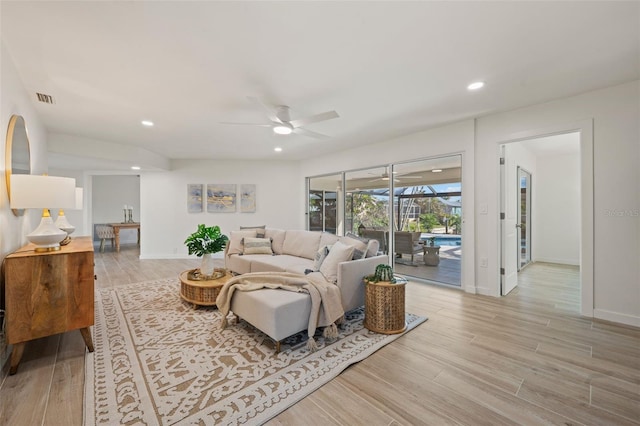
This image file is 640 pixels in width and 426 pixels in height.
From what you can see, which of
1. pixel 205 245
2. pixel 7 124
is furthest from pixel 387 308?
pixel 7 124

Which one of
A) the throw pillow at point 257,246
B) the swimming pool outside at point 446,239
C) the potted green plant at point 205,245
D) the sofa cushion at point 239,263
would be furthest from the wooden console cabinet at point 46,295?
the swimming pool outside at point 446,239

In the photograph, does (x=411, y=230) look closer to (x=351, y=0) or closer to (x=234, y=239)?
(x=234, y=239)

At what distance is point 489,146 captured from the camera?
12.5 ft

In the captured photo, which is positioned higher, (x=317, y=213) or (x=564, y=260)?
(x=317, y=213)

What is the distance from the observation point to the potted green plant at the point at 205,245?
3.51 metres

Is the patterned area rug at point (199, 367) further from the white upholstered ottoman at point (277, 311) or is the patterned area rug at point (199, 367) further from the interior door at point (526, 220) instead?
the interior door at point (526, 220)

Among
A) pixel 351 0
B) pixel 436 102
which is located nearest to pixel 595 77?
pixel 436 102

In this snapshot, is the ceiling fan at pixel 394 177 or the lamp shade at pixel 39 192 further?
the ceiling fan at pixel 394 177

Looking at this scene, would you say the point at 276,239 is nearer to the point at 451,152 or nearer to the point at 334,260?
the point at 334,260

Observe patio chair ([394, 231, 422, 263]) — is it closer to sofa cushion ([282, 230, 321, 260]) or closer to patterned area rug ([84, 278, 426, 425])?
sofa cushion ([282, 230, 321, 260])

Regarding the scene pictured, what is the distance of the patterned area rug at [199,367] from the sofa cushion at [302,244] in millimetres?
1396

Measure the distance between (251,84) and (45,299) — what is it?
2.61 m

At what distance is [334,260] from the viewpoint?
3.00 metres

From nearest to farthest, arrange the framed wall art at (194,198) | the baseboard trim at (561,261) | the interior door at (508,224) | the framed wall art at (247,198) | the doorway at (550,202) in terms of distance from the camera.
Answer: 1. the interior door at (508,224)
2. the doorway at (550,202)
3. the baseboard trim at (561,261)
4. the framed wall art at (194,198)
5. the framed wall art at (247,198)
